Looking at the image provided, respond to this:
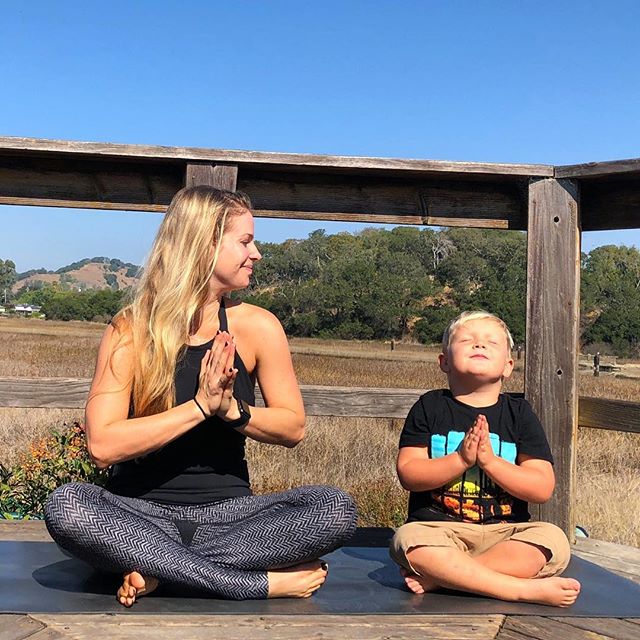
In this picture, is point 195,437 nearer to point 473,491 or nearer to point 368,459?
point 473,491

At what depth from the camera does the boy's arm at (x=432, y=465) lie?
2605mm

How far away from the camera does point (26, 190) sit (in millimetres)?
3807

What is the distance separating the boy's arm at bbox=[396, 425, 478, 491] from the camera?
261 cm

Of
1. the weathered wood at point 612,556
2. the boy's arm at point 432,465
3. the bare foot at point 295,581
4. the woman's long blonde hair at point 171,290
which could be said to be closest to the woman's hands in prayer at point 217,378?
the woman's long blonde hair at point 171,290

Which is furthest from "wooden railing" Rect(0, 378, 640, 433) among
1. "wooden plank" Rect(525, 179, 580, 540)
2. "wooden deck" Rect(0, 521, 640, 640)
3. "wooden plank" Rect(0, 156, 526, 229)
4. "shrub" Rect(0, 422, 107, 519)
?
"wooden deck" Rect(0, 521, 640, 640)

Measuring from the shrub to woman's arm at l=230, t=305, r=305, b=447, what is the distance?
182cm

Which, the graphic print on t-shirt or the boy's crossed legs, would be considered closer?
the boy's crossed legs

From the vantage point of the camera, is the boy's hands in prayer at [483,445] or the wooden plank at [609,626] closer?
the wooden plank at [609,626]

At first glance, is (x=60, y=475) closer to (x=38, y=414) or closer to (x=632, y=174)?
(x=632, y=174)

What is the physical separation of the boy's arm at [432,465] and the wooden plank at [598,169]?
5.02 ft

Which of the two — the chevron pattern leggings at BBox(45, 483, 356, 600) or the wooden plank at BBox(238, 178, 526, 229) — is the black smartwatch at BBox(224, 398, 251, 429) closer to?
the chevron pattern leggings at BBox(45, 483, 356, 600)

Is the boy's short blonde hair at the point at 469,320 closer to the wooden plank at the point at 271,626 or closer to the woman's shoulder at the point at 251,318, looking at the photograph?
the woman's shoulder at the point at 251,318

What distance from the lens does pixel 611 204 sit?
3.89 meters

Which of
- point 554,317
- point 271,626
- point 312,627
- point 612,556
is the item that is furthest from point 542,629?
point 554,317
